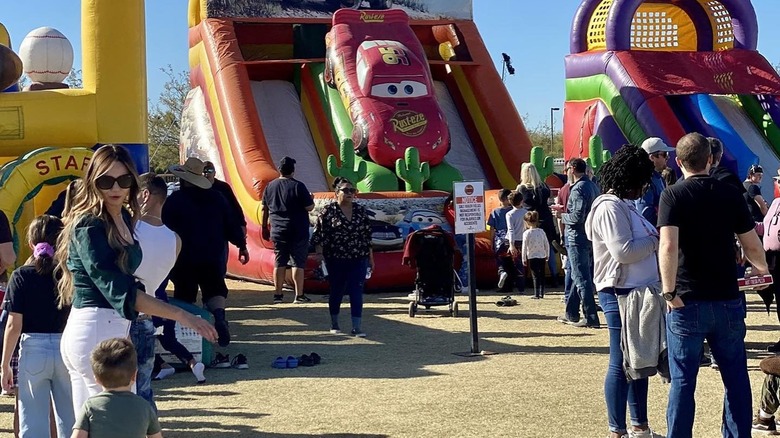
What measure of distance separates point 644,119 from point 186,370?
10.3 metres

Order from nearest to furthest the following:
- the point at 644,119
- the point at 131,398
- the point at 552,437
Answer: the point at 131,398
the point at 552,437
the point at 644,119

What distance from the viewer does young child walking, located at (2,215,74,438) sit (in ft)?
15.6

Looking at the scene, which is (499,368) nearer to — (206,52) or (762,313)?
(762,313)

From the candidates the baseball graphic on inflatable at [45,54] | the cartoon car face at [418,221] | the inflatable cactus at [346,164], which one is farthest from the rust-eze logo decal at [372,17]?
the baseball graphic on inflatable at [45,54]

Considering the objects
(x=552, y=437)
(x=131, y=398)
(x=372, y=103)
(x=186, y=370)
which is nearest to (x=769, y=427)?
(x=552, y=437)

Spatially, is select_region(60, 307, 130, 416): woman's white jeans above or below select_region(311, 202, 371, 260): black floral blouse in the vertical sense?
below

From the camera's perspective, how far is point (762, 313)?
33.5ft

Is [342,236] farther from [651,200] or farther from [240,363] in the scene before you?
[651,200]

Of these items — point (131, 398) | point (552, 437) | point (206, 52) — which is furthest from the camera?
point (206, 52)

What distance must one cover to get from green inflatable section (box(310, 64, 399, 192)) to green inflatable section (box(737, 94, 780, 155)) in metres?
7.13

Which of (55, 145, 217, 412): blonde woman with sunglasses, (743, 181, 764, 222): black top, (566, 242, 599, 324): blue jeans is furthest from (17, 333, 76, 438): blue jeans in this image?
(743, 181, 764, 222): black top

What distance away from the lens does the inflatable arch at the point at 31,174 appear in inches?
353

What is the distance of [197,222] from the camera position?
7.98 metres

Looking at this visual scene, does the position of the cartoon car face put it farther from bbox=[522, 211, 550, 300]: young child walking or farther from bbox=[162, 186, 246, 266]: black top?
bbox=[162, 186, 246, 266]: black top
